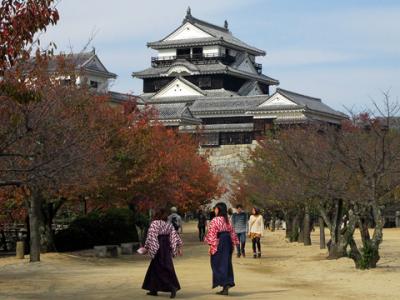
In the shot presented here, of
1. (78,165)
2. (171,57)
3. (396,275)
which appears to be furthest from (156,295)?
(171,57)

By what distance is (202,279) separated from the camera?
16469 millimetres

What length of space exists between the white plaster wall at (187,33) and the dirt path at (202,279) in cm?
5217

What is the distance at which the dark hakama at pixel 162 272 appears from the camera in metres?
12.9

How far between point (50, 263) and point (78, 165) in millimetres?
6512

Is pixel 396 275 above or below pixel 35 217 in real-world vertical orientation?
below

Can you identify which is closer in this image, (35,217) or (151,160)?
(35,217)

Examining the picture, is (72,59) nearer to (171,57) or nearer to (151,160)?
(151,160)

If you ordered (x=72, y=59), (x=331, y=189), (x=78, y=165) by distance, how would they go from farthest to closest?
(x=72, y=59) → (x=331, y=189) → (x=78, y=165)

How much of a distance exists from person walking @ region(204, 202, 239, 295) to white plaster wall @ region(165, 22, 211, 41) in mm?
61178

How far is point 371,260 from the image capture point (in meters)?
17.9

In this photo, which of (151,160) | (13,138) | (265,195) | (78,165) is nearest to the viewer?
(13,138)

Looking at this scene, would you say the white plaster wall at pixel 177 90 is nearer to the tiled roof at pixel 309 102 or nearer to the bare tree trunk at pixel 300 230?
the tiled roof at pixel 309 102

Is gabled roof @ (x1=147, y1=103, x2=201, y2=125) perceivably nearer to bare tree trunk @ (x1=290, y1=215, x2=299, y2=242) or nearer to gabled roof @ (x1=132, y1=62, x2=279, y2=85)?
gabled roof @ (x1=132, y1=62, x2=279, y2=85)

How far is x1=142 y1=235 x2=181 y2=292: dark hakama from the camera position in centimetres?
1285
